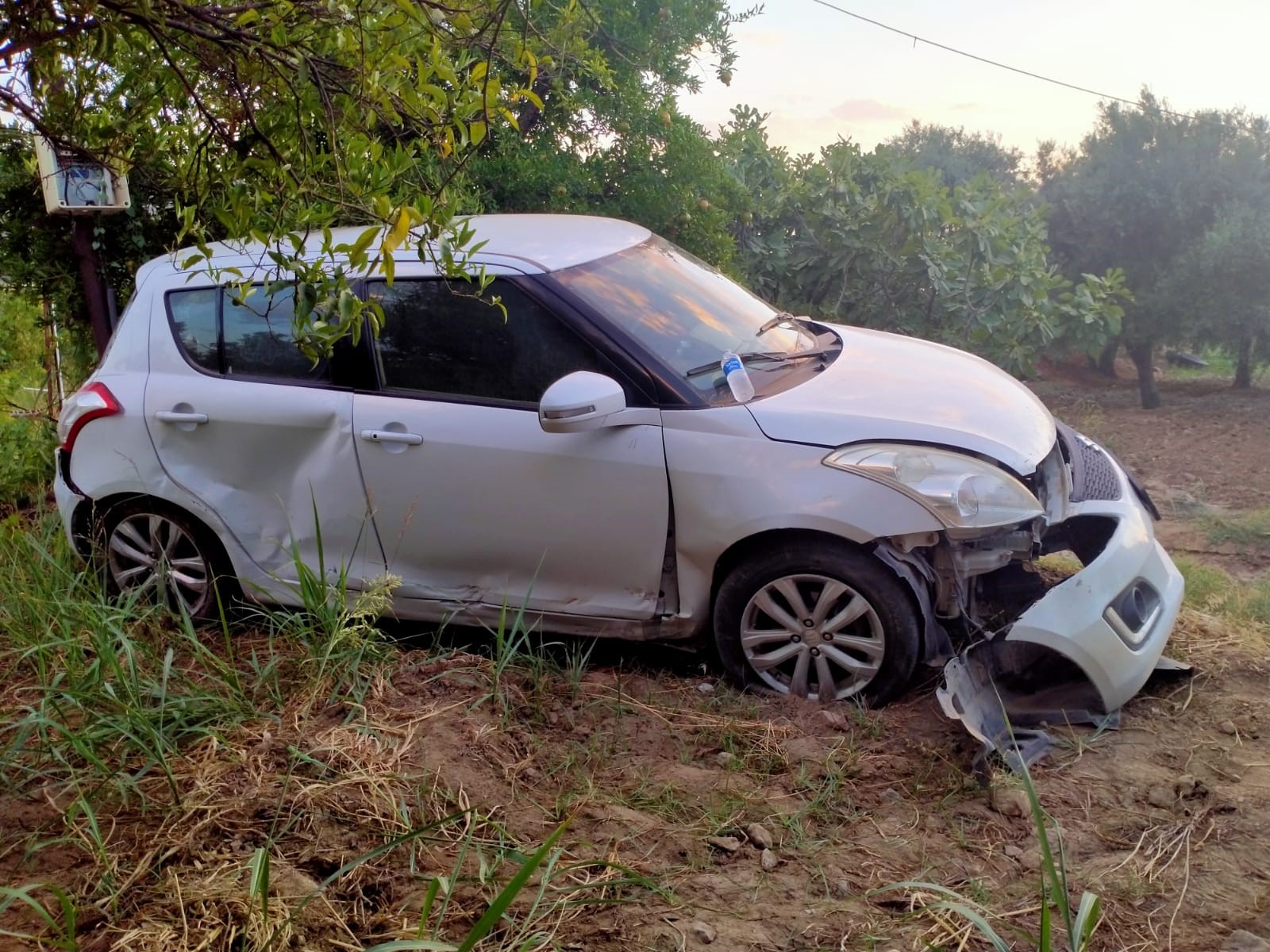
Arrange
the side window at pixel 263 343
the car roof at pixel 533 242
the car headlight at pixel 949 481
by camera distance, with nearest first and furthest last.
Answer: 1. the car headlight at pixel 949 481
2. the car roof at pixel 533 242
3. the side window at pixel 263 343

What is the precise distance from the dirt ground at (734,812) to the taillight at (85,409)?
1.65 metres

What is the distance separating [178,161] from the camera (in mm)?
3273

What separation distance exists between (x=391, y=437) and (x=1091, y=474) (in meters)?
2.56

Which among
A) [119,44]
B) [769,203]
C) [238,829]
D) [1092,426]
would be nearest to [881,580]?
[238,829]

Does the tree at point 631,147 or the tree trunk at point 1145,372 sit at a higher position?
the tree at point 631,147

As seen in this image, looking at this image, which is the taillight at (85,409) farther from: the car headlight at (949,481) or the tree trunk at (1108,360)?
the tree trunk at (1108,360)

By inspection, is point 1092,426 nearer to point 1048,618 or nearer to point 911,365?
point 911,365

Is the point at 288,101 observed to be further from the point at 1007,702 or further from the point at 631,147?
the point at 631,147

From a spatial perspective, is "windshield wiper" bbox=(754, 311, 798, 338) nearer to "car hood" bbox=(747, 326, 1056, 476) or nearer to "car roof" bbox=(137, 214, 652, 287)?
"car hood" bbox=(747, 326, 1056, 476)

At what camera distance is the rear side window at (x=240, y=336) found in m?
4.19

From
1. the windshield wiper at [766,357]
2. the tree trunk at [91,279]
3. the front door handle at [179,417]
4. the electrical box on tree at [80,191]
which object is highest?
the electrical box on tree at [80,191]

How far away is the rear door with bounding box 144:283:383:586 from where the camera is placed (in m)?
4.12

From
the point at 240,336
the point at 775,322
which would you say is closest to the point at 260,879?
the point at 240,336

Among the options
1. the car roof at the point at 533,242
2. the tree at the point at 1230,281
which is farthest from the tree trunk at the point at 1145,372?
the car roof at the point at 533,242
